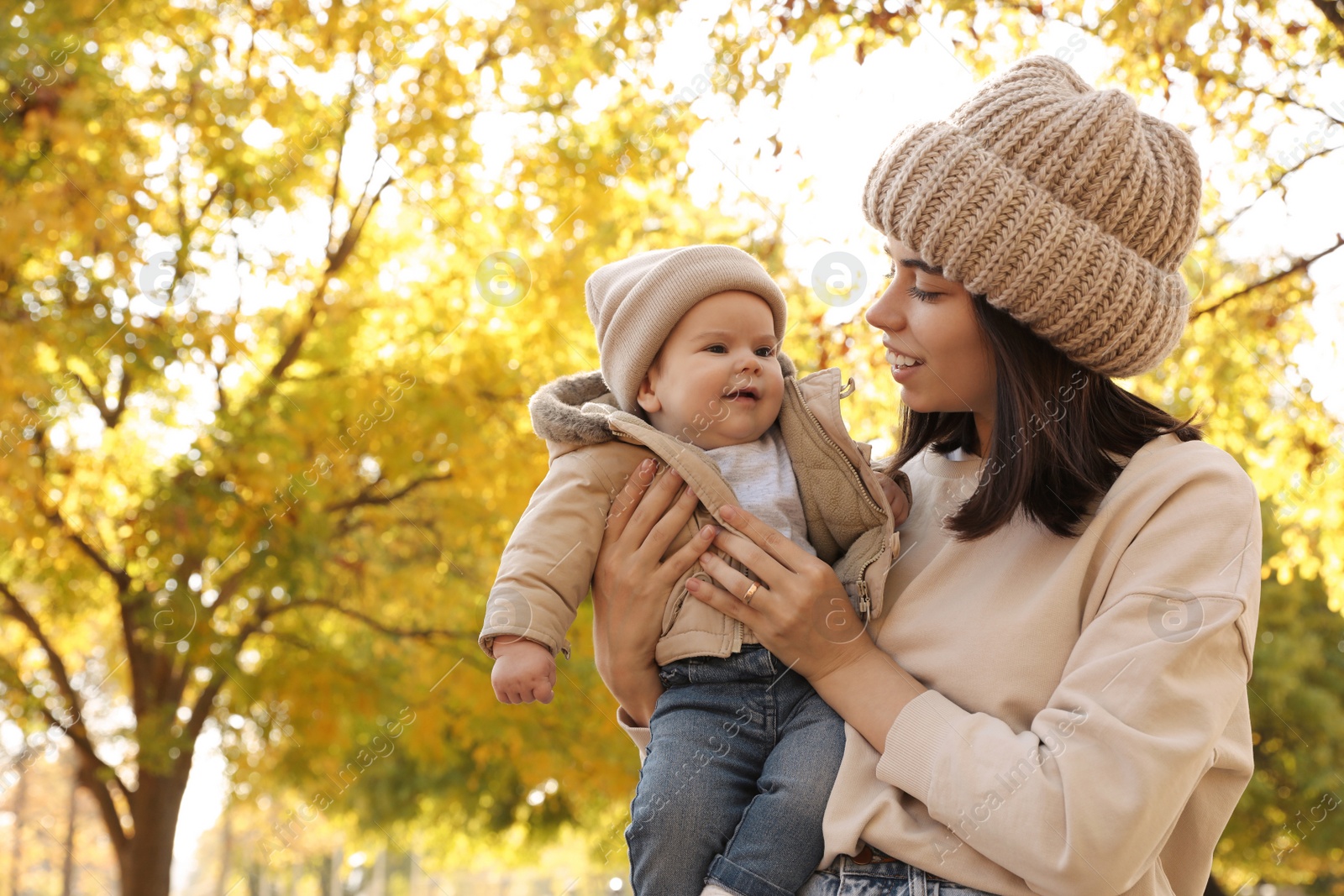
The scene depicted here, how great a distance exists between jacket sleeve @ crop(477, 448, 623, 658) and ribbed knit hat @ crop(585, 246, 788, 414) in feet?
0.73

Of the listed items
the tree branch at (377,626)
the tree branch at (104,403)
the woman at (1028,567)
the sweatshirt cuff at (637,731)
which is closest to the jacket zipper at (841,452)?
the woman at (1028,567)

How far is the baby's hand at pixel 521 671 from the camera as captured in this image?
1854 millimetres

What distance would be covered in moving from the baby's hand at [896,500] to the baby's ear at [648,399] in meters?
0.47

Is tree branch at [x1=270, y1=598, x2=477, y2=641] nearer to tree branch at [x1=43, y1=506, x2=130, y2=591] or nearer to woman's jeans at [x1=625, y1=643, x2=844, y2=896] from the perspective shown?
tree branch at [x1=43, y1=506, x2=130, y2=591]

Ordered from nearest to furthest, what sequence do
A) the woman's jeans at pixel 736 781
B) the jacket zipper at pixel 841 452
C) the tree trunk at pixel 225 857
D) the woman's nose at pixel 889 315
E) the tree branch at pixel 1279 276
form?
1. the woman's jeans at pixel 736 781
2. the woman's nose at pixel 889 315
3. the jacket zipper at pixel 841 452
4. the tree branch at pixel 1279 276
5. the tree trunk at pixel 225 857

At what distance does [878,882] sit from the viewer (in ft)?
5.18

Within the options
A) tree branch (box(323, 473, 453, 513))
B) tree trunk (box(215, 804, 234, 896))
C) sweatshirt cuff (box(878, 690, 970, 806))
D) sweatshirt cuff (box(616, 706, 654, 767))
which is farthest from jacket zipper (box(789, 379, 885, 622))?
tree trunk (box(215, 804, 234, 896))

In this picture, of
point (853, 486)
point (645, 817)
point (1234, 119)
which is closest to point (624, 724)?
point (645, 817)

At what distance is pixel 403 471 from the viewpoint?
5.86 m

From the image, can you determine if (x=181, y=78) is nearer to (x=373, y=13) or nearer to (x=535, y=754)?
(x=373, y=13)

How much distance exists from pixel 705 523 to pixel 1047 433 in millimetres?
646

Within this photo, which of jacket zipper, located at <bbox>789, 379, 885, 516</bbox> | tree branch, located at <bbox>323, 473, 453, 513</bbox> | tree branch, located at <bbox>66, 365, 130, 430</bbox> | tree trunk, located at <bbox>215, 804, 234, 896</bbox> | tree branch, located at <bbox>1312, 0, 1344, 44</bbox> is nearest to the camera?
jacket zipper, located at <bbox>789, 379, 885, 516</bbox>

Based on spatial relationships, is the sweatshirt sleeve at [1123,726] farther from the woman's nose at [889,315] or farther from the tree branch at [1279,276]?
the tree branch at [1279,276]

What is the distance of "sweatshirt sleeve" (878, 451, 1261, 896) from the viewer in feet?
4.60
